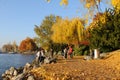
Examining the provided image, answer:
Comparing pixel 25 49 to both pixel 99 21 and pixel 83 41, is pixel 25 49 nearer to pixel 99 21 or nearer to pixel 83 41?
pixel 83 41

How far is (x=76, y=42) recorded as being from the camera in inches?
2699

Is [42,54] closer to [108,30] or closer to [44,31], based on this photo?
[108,30]

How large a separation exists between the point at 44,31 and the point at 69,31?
2137cm

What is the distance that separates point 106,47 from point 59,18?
4096 cm

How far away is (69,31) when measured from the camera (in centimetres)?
7081

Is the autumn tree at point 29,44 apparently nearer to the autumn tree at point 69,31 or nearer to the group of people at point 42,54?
the autumn tree at point 69,31

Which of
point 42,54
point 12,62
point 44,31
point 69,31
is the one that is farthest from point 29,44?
point 42,54

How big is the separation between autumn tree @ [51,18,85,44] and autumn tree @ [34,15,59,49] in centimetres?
1399

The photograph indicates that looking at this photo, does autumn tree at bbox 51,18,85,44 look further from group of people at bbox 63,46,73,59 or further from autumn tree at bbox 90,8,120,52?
autumn tree at bbox 90,8,120,52

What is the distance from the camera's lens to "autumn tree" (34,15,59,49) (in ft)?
293

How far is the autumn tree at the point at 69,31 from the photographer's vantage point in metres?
69.3

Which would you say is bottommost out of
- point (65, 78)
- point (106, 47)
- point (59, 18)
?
point (65, 78)

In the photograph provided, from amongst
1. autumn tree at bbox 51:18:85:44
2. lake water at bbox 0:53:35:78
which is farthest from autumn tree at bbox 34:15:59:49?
autumn tree at bbox 51:18:85:44

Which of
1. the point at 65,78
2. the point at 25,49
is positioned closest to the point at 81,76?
the point at 65,78
